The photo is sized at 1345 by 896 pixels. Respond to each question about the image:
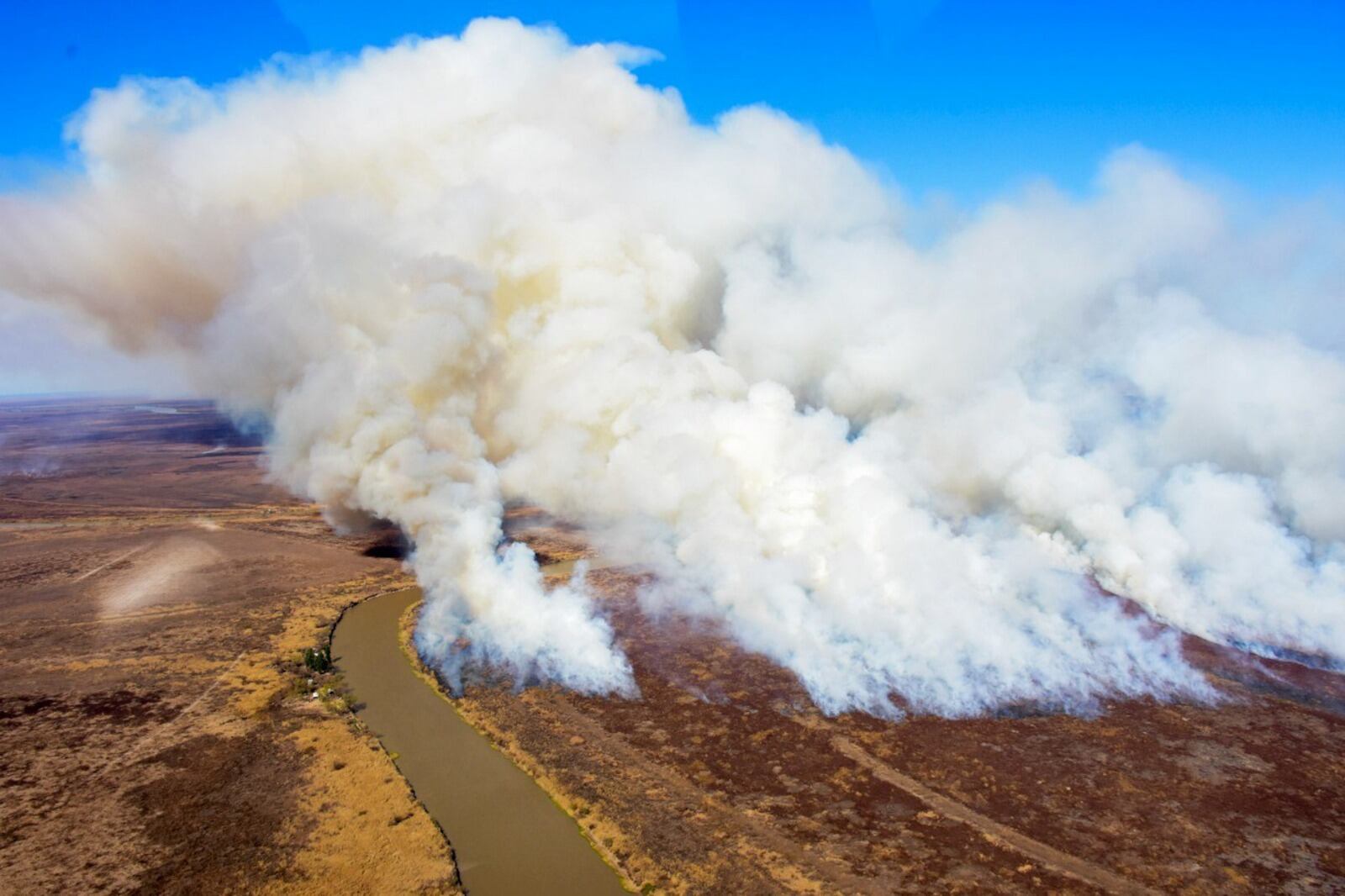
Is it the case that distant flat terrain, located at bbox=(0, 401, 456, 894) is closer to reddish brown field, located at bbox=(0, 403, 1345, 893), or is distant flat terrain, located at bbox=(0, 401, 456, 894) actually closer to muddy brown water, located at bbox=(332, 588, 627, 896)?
reddish brown field, located at bbox=(0, 403, 1345, 893)

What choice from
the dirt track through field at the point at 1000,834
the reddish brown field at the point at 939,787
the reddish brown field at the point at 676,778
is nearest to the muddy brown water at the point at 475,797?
the reddish brown field at the point at 676,778

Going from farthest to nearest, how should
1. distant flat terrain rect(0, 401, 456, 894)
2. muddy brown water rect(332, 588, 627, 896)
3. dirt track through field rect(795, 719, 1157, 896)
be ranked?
muddy brown water rect(332, 588, 627, 896)
distant flat terrain rect(0, 401, 456, 894)
dirt track through field rect(795, 719, 1157, 896)

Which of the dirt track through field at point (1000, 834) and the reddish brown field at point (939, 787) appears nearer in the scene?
the dirt track through field at point (1000, 834)

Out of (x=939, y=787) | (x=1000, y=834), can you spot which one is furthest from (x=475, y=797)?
(x=1000, y=834)

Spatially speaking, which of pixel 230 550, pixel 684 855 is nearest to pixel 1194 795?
pixel 684 855

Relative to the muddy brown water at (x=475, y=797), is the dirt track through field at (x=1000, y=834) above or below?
above

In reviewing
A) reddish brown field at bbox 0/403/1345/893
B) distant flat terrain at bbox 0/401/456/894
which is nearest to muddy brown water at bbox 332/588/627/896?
reddish brown field at bbox 0/403/1345/893

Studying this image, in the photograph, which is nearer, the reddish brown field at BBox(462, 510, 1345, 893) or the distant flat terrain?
the distant flat terrain

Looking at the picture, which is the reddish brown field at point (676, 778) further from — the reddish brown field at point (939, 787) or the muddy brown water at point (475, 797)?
the muddy brown water at point (475, 797)
